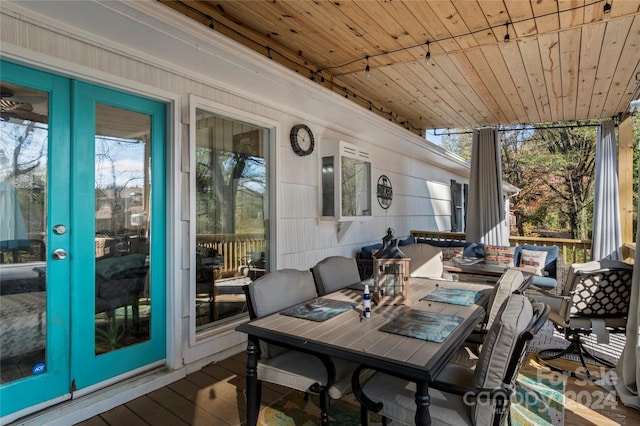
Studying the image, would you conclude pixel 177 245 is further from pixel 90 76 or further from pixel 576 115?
pixel 576 115

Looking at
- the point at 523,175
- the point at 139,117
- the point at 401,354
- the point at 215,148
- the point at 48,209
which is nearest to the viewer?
the point at 401,354

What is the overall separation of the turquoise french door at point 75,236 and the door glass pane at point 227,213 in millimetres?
343

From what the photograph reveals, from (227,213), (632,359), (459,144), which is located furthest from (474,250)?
(459,144)

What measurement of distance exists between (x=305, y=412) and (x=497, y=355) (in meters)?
1.39

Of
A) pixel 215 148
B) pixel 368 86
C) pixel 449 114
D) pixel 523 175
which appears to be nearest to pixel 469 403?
pixel 215 148

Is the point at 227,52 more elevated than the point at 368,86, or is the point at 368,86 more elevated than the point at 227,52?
the point at 368,86

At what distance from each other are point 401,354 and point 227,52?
87.8 inches

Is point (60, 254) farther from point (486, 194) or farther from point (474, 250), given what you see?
point (486, 194)

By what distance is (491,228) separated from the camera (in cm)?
559

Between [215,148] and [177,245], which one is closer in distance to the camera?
[177,245]

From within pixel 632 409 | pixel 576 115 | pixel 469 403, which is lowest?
pixel 632 409

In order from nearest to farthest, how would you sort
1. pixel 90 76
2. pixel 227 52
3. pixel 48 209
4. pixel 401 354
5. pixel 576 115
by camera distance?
1. pixel 401 354
2. pixel 48 209
3. pixel 90 76
4. pixel 227 52
5. pixel 576 115

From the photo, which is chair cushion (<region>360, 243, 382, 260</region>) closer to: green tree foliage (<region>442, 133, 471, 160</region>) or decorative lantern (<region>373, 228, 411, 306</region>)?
decorative lantern (<region>373, 228, 411, 306</region>)

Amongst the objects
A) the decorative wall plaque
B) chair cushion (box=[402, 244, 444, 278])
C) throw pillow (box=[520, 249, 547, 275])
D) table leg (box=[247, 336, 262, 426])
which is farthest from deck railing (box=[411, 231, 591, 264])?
table leg (box=[247, 336, 262, 426])
